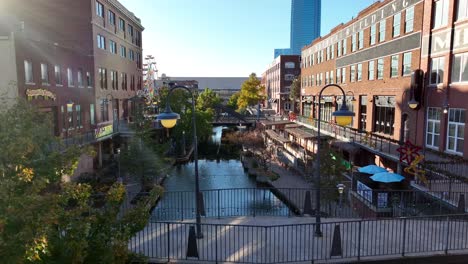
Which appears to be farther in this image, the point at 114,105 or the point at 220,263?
the point at 114,105

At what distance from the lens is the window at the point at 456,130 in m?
18.9

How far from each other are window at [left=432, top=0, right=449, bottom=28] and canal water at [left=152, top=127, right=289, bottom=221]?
14785 millimetres

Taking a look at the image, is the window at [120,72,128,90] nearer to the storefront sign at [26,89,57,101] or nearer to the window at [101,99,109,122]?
the window at [101,99,109,122]

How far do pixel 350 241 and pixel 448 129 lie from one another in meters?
→ 14.0

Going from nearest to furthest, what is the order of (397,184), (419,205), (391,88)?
(419,205), (397,184), (391,88)

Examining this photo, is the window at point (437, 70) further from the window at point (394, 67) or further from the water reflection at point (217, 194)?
the water reflection at point (217, 194)

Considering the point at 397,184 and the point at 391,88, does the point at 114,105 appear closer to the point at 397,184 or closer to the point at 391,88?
the point at 391,88

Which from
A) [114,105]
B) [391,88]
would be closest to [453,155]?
[391,88]

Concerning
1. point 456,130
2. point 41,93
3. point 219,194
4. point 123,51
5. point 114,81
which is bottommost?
point 219,194

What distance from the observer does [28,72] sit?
20969mm

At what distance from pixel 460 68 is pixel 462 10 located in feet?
10.5

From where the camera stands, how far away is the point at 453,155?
18.8 m

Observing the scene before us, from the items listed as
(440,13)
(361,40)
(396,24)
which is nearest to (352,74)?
(361,40)

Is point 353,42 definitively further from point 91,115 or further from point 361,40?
point 91,115
